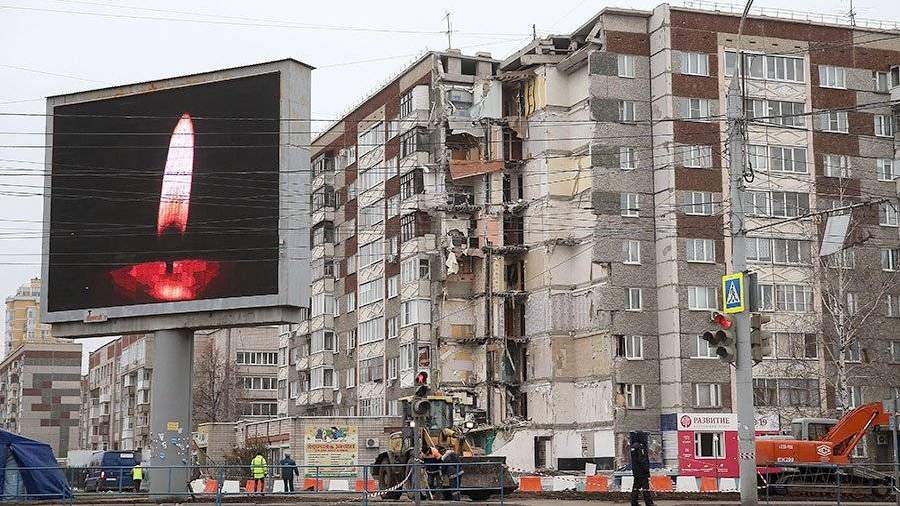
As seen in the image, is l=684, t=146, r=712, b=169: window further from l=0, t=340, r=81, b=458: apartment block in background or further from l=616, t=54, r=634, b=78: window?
l=0, t=340, r=81, b=458: apartment block in background

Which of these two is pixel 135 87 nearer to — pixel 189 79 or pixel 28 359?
pixel 189 79

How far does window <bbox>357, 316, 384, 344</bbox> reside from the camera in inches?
3226

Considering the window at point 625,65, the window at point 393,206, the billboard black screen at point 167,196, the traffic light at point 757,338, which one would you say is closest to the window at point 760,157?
the window at point 625,65

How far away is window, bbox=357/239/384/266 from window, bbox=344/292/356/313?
2.66 meters

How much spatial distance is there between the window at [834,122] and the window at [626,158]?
38.6ft

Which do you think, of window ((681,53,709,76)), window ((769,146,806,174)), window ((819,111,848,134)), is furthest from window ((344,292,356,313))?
window ((819,111,848,134))

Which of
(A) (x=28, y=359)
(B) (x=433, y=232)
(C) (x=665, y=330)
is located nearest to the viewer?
(C) (x=665, y=330)

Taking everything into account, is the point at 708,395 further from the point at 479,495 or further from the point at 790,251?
the point at 479,495

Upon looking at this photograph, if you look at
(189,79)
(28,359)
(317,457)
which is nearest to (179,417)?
(189,79)

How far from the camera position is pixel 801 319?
2746 inches

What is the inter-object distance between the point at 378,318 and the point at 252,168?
4534 cm

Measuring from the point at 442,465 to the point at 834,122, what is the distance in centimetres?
5035

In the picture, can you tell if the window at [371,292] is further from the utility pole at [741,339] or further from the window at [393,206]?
the utility pole at [741,339]

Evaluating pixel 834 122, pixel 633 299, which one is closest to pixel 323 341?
pixel 633 299
